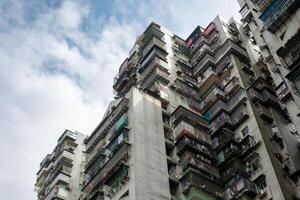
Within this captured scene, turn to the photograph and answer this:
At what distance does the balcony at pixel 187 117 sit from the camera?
38.6 meters

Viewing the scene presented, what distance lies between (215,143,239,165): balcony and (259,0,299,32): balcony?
9349 millimetres

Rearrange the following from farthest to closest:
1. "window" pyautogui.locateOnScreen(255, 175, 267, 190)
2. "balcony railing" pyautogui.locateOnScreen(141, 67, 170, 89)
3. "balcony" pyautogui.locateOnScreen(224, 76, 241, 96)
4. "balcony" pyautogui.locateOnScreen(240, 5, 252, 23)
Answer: "balcony railing" pyautogui.locateOnScreen(141, 67, 170, 89)
"balcony" pyautogui.locateOnScreen(224, 76, 241, 96)
"balcony" pyautogui.locateOnScreen(240, 5, 252, 23)
"window" pyautogui.locateOnScreen(255, 175, 267, 190)

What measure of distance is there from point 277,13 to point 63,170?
27.7m

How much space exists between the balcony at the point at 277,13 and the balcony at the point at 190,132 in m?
10.7

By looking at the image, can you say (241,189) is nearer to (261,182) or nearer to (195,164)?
(261,182)

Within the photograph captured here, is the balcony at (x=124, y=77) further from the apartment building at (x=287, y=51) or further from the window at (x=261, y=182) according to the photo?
the window at (x=261, y=182)

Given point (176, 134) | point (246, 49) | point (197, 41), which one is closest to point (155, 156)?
point (176, 134)

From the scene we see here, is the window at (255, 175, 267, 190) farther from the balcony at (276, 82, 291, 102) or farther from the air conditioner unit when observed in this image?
the balcony at (276, 82, 291, 102)

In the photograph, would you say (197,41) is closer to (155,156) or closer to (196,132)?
(196,132)

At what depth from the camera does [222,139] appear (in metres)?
37.0

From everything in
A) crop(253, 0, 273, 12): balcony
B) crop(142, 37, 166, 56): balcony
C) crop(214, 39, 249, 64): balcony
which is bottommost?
crop(253, 0, 273, 12): balcony

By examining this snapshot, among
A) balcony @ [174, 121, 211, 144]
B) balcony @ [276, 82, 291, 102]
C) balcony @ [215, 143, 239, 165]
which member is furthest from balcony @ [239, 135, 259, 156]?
balcony @ [276, 82, 291, 102]

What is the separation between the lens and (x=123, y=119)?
124ft

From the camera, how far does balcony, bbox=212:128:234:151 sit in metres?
36.4
